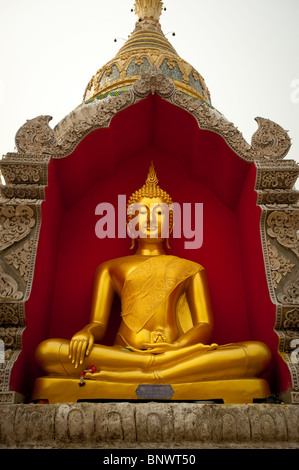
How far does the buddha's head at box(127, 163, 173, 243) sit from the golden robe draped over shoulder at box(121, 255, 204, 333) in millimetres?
364

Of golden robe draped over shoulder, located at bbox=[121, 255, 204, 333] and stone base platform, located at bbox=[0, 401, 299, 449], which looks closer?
stone base platform, located at bbox=[0, 401, 299, 449]

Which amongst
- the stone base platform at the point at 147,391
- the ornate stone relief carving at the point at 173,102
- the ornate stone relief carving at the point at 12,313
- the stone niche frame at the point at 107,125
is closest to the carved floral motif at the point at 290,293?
the stone niche frame at the point at 107,125

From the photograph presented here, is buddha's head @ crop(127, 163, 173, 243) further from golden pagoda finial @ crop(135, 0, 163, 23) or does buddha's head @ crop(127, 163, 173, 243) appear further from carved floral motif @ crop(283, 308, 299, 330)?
golden pagoda finial @ crop(135, 0, 163, 23)

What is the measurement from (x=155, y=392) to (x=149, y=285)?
1273 mm

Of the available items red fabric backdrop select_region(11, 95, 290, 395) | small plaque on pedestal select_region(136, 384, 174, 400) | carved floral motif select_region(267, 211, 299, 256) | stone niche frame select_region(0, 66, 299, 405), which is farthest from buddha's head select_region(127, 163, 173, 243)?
small plaque on pedestal select_region(136, 384, 174, 400)

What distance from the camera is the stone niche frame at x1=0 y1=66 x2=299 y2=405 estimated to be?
11.0 feet

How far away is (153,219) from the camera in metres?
4.79

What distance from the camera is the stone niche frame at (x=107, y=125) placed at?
3.35 metres

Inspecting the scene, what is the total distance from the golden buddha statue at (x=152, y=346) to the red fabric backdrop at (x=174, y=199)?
39 centimetres

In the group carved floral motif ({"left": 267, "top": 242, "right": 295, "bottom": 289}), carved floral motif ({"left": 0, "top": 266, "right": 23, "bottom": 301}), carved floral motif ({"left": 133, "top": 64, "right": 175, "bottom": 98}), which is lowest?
carved floral motif ({"left": 0, "top": 266, "right": 23, "bottom": 301})

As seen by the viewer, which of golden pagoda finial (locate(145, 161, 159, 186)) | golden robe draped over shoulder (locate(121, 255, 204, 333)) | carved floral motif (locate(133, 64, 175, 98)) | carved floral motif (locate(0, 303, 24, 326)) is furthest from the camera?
golden pagoda finial (locate(145, 161, 159, 186))

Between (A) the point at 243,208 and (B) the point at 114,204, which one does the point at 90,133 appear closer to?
(B) the point at 114,204

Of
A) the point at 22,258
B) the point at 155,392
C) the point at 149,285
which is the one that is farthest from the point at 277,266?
the point at 22,258

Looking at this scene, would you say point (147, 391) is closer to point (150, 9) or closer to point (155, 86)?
point (155, 86)
